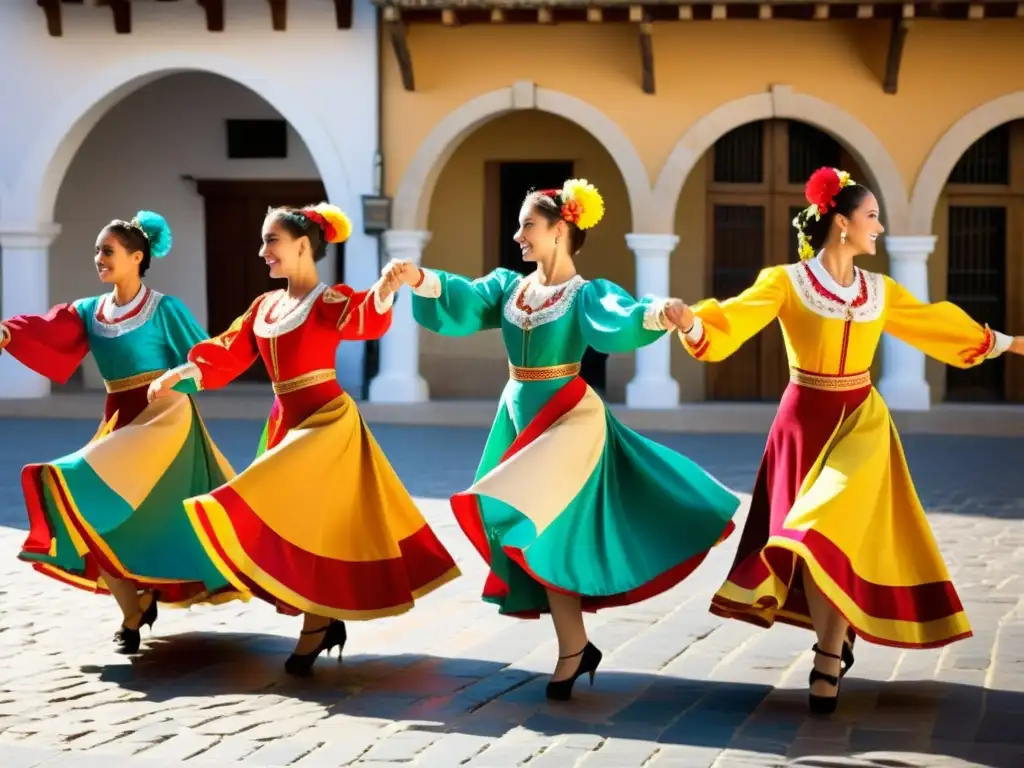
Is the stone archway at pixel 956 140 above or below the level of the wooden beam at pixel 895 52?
below

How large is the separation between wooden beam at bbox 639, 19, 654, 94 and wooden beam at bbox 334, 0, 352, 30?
102 inches

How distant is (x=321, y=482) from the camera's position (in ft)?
19.0

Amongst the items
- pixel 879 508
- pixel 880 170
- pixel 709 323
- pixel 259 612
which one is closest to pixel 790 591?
pixel 879 508

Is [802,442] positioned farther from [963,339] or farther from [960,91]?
[960,91]

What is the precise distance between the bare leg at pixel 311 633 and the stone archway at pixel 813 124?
9.94 meters

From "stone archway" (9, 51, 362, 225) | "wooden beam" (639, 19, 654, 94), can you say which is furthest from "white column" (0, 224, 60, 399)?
"wooden beam" (639, 19, 654, 94)

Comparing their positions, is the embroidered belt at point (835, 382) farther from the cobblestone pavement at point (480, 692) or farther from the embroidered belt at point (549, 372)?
the cobblestone pavement at point (480, 692)

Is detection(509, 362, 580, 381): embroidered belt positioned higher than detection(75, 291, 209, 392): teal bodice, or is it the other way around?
detection(75, 291, 209, 392): teal bodice

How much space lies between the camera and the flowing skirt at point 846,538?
525 centimetres

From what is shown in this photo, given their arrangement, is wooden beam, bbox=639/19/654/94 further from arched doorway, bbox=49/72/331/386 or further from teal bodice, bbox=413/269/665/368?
teal bodice, bbox=413/269/665/368

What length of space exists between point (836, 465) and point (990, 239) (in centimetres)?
1157

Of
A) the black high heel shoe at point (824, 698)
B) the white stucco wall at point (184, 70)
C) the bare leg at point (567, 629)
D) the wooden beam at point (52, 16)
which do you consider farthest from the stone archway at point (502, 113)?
the black high heel shoe at point (824, 698)

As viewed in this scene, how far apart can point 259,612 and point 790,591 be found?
2443 mm

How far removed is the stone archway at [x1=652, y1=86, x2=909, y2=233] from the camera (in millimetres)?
15203
